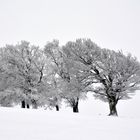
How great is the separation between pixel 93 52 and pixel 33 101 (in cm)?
1100

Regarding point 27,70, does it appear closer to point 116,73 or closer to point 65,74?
point 65,74

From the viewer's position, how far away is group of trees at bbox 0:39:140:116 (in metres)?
17.9

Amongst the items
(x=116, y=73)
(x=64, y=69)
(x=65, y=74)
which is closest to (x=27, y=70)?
(x=64, y=69)

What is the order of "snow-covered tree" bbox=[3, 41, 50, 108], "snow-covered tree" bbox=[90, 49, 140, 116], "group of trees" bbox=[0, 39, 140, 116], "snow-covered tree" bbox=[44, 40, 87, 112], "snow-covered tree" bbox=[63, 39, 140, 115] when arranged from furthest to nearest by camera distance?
"snow-covered tree" bbox=[3, 41, 50, 108] < "snow-covered tree" bbox=[44, 40, 87, 112] < "group of trees" bbox=[0, 39, 140, 116] < "snow-covered tree" bbox=[63, 39, 140, 115] < "snow-covered tree" bbox=[90, 49, 140, 116]

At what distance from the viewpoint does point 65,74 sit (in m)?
22.7

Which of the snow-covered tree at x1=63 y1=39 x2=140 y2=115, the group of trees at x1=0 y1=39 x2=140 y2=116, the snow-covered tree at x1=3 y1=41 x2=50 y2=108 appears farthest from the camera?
the snow-covered tree at x1=3 y1=41 x2=50 y2=108

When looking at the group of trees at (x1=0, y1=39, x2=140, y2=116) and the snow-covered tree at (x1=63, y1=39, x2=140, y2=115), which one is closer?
the snow-covered tree at (x1=63, y1=39, x2=140, y2=115)

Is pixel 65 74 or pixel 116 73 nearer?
pixel 116 73

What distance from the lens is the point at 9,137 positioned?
4.77 metres

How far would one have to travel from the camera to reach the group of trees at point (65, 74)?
17938 millimetres

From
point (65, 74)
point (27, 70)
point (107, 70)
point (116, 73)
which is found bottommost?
point (116, 73)

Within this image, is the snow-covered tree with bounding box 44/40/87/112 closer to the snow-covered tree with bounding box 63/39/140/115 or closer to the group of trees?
the group of trees

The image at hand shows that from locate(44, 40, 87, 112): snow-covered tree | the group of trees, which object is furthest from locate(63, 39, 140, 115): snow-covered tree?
locate(44, 40, 87, 112): snow-covered tree

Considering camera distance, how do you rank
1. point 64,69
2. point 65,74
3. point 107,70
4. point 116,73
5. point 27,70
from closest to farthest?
Answer: point 116,73 → point 107,70 → point 64,69 → point 65,74 → point 27,70
